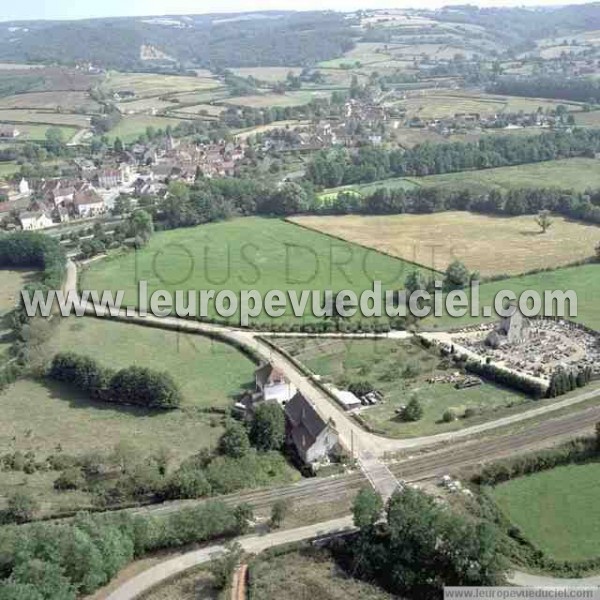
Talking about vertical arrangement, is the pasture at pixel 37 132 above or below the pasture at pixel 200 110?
below

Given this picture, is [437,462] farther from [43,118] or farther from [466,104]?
[43,118]

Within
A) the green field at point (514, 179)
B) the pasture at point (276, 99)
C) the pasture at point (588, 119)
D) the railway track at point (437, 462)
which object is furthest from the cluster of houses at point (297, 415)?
the pasture at point (276, 99)

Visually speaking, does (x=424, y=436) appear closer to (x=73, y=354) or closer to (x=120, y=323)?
(x=73, y=354)

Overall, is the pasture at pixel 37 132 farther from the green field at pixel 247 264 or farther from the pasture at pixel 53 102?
the green field at pixel 247 264

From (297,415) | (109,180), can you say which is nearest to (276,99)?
(109,180)

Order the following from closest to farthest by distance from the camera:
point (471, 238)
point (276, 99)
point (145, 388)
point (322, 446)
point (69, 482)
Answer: point (69, 482), point (322, 446), point (145, 388), point (471, 238), point (276, 99)

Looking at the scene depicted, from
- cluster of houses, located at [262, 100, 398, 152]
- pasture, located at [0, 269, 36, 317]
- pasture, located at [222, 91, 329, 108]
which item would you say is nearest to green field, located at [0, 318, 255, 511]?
pasture, located at [0, 269, 36, 317]
